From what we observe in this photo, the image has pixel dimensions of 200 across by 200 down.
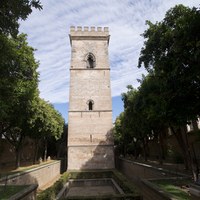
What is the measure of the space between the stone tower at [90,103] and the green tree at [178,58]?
15.6 meters

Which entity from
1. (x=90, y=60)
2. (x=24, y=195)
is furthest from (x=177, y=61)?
(x=90, y=60)

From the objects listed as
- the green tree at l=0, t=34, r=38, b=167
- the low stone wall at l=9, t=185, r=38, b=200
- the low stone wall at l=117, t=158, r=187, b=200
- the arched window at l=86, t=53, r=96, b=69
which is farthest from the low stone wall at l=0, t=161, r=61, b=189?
the arched window at l=86, t=53, r=96, b=69

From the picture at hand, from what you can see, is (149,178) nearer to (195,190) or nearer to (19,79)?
(19,79)

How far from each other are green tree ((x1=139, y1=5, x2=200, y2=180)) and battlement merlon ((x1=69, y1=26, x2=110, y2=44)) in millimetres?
19442

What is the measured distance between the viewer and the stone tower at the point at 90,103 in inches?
991

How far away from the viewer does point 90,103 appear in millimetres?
27594

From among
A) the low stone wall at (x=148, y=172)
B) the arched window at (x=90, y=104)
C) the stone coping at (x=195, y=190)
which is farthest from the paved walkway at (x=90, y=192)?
the stone coping at (x=195, y=190)

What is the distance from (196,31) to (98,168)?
20.5 metres

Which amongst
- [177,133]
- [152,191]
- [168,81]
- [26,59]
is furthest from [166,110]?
[26,59]

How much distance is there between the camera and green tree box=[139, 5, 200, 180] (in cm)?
845

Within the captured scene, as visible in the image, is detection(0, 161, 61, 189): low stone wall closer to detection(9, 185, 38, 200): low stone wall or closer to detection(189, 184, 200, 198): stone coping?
detection(9, 185, 38, 200): low stone wall

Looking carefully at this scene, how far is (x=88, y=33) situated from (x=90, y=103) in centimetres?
1107

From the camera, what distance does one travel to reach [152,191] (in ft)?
29.7

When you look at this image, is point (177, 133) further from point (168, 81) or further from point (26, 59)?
point (26, 59)
